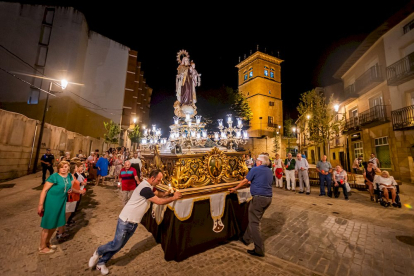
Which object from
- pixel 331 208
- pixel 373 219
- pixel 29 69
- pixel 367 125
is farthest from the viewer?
pixel 29 69

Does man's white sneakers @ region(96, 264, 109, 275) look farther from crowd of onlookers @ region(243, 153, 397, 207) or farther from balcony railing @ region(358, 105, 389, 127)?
balcony railing @ region(358, 105, 389, 127)

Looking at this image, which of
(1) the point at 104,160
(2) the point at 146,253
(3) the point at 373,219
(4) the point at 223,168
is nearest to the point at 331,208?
(3) the point at 373,219

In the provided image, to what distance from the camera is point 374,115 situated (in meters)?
15.5

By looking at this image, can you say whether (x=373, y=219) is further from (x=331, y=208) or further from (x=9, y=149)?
(x=9, y=149)

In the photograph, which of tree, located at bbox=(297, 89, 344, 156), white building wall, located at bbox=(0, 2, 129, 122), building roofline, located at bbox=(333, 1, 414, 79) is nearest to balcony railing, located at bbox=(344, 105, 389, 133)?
tree, located at bbox=(297, 89, 344, 156)

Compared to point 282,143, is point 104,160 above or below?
below

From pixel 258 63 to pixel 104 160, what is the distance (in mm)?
42145

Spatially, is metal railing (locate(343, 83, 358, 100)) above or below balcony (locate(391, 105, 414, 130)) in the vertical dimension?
above

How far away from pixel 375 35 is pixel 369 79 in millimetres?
3729

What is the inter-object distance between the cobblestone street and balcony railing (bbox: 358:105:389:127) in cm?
1152

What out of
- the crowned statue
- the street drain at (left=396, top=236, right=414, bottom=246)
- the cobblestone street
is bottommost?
the cobblestone street

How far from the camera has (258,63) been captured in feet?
140

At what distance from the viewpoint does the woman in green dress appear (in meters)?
3.57

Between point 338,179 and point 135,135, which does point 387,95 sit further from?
point 135,135
